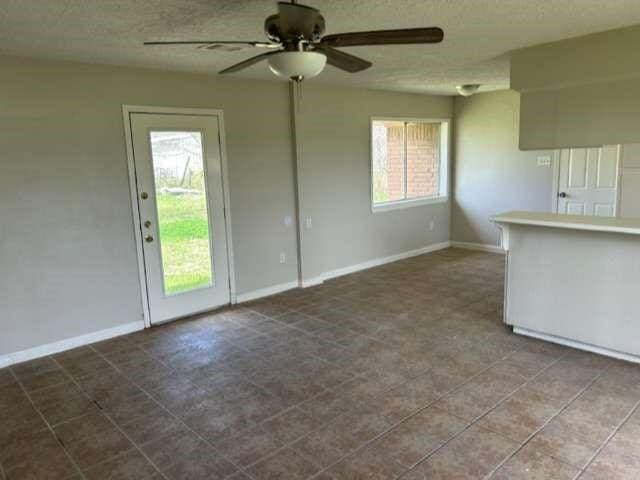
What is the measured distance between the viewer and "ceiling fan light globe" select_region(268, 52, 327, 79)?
2262mm

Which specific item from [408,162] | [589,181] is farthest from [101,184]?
[589,181]

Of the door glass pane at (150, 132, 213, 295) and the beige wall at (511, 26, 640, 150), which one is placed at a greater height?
the beige wall at (511, 26, 640, 150)

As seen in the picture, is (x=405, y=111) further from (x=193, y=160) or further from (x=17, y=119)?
(x=17, y=119)

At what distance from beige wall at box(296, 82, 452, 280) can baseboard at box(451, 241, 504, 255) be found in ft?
3.72

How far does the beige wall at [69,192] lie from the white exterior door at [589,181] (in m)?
4.42

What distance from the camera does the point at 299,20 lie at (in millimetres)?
2100

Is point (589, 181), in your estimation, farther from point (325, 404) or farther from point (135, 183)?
point (135, 183)

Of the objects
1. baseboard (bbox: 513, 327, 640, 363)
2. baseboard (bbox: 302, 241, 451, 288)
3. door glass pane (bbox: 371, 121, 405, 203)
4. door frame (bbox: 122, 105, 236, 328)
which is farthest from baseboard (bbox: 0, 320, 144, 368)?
door glass pane (bbox: 371, 121, 405, 203)

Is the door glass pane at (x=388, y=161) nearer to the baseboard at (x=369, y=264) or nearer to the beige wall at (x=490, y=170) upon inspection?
the baseboard at (x=369, y=264)

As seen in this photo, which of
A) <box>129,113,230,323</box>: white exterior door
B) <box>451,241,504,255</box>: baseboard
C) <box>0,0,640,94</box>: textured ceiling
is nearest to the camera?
<box>0,0,640,94</box>: textured ceiling

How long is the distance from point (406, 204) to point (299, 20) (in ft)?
16.3

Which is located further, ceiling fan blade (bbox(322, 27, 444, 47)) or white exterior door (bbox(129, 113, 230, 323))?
white exterior door (bbox(129, 113, 230, 323))

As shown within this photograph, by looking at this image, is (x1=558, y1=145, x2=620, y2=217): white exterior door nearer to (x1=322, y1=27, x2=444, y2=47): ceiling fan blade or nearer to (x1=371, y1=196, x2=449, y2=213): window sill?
(x1=371, y1=196, x2=449, y2=213): window sill

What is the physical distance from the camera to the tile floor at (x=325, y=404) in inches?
91.6
